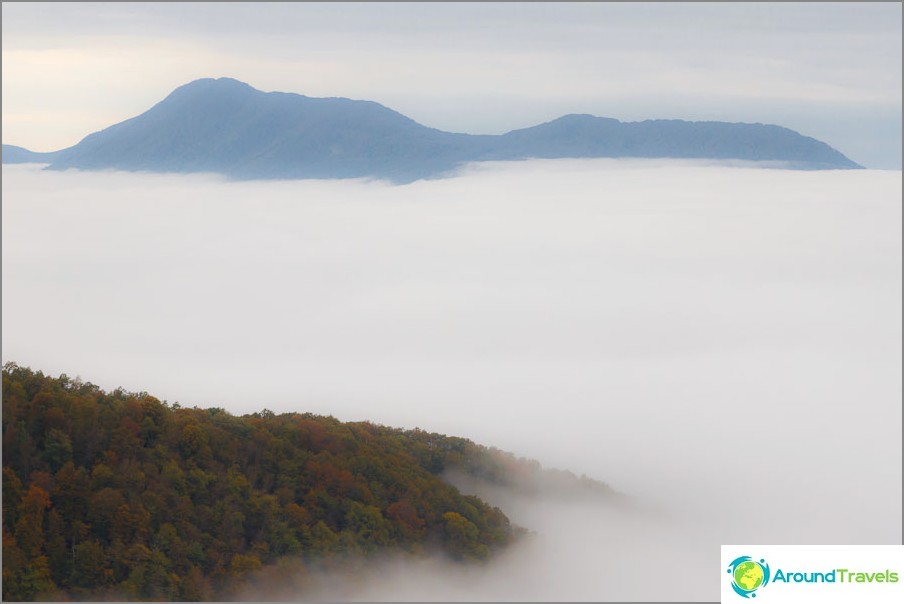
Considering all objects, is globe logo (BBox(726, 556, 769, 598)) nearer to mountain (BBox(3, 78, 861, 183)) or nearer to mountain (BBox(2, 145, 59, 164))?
mountain (BBox(3, 78, 861, 183))

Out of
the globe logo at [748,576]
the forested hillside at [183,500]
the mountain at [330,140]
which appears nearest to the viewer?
the globe logo at [748,576]

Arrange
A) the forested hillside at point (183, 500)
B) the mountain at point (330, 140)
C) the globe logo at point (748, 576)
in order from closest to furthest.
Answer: the globe logo at point (748, 576) < the forested hillside at point (183, 500) < the mountain at point (330, 140)

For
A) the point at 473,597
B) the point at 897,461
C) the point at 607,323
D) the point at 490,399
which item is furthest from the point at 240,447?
the point at 607,323

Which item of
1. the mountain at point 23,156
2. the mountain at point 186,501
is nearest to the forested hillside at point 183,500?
the mountain at point 186,501

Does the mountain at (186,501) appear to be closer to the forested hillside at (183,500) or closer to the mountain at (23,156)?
the forested hillside at (183,500)

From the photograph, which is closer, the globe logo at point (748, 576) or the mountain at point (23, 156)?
the globe logo at point (748, 576)

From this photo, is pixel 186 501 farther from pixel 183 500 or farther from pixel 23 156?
pixel 23 156

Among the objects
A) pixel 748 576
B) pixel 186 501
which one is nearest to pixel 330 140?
pixel 186 501

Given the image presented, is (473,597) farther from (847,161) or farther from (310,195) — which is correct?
(310,195)
